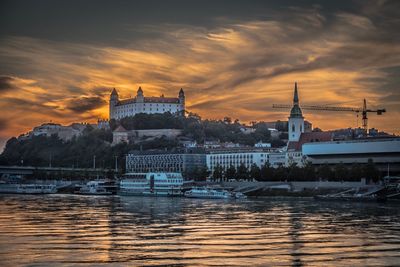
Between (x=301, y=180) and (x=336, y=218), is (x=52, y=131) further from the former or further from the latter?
(x=336, y=218)

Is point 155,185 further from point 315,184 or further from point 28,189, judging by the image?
point 28,189

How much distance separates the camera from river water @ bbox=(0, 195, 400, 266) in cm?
2470

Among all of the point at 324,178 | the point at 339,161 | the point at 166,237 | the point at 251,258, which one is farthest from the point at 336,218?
the point at 339,161

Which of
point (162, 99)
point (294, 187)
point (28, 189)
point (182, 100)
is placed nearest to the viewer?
point (294, 187)

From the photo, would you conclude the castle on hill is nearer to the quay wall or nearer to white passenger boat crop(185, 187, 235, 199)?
the quay wall

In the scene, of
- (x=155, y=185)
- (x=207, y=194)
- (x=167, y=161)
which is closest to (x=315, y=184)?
(x=207, y=194)

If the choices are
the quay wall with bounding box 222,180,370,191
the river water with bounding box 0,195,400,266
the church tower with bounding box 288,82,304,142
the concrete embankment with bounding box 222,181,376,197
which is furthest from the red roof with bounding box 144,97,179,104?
the river water with bounding box 0,195,400,266

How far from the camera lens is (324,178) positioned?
8344 cm

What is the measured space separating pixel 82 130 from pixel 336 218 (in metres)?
126

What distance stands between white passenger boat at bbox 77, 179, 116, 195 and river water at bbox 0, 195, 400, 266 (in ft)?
154

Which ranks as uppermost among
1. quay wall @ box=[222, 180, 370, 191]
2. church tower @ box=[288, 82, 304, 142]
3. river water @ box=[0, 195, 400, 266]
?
church tower @ box=[288, 82, 304, 142]

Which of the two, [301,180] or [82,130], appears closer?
[301,180]

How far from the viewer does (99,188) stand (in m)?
92.4

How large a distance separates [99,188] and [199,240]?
63.9 m
